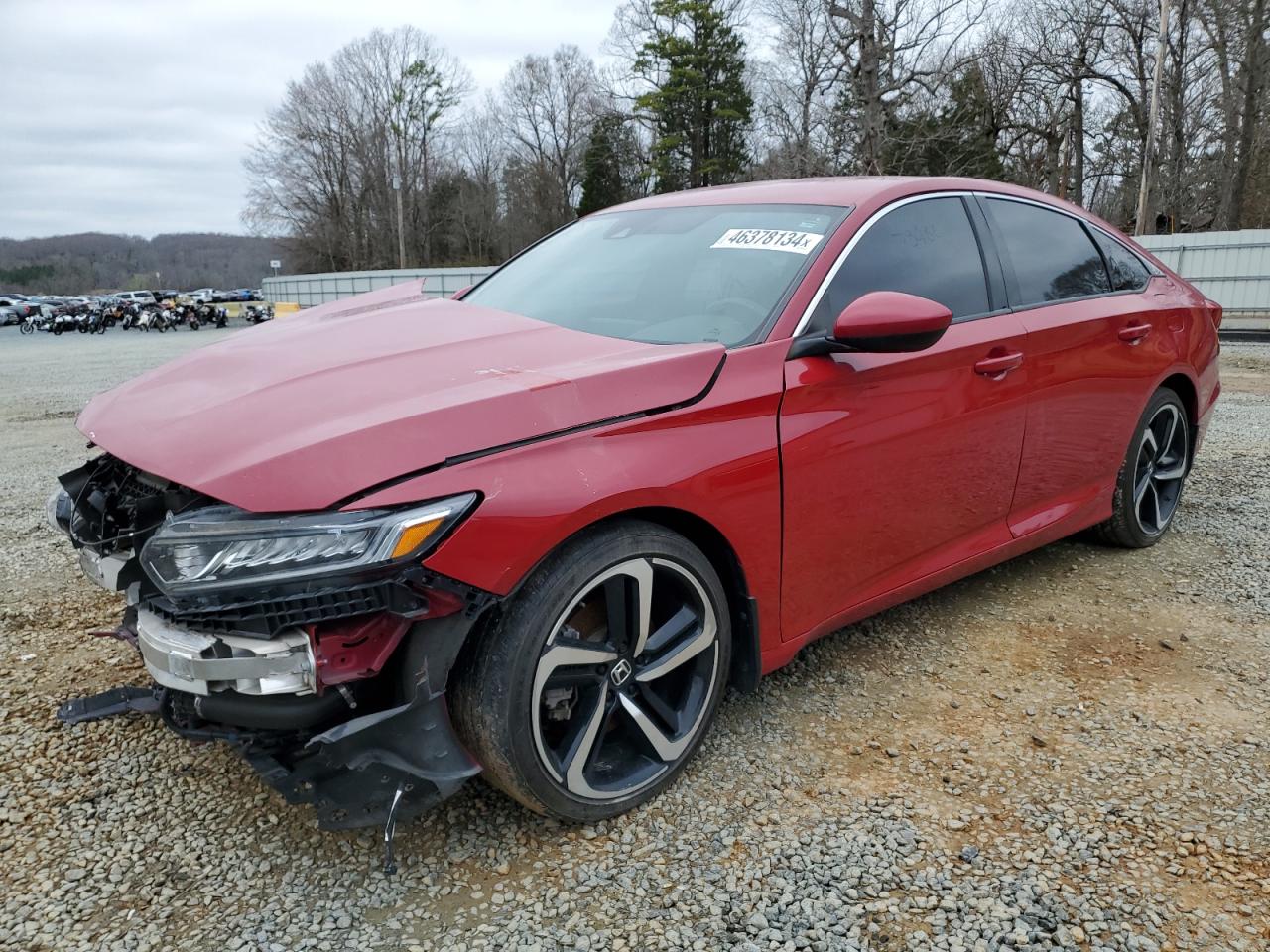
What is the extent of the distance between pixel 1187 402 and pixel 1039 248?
4.63ft

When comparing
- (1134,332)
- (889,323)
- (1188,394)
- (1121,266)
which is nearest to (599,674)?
(889,323)

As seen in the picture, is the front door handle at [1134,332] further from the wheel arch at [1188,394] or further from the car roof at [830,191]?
the car roof at [830,191]

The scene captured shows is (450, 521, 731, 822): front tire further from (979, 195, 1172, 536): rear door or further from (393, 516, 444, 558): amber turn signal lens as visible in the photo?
(979, 195, 1172, 536): rear door

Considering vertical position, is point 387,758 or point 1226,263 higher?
point 1226,263

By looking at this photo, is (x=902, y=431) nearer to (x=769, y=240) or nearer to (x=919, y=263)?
(x=919, y=263)

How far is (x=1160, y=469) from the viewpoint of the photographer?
165 inches

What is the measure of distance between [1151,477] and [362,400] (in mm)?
3666

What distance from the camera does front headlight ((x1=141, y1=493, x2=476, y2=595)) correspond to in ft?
5.70

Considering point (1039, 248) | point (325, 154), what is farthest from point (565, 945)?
point (325, 154)

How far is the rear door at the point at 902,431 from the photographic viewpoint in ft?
8.21

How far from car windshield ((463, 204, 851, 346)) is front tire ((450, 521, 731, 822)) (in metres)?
0.72

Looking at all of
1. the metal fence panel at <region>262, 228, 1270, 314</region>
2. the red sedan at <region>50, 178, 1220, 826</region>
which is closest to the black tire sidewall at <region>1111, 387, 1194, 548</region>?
the red sedan at <region>50, 178, 1220, 826</region>

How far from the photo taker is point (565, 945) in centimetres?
188

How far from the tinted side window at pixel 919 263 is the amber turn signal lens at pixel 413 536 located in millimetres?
1302
